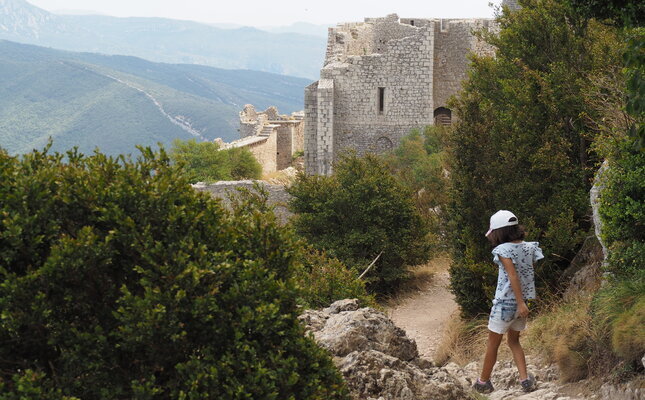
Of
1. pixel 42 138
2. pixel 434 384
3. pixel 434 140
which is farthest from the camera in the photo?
pixel 42 138

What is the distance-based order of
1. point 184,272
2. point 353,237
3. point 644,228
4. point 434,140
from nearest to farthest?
point 184,272 < point 644,228 < point 353,237 < point 434,140

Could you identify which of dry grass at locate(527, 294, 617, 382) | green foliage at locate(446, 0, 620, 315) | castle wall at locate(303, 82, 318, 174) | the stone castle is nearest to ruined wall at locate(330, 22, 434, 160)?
the stone castle

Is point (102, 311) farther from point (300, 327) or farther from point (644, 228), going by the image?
point (644, 228)

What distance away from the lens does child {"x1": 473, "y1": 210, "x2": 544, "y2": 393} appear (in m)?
7.81

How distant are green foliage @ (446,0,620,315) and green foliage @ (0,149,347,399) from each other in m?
7.56

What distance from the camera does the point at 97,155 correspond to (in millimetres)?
5891

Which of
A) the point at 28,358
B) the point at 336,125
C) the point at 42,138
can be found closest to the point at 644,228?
the point at 28,358

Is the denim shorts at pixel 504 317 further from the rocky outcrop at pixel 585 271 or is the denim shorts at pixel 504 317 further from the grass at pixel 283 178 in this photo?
the grass at pixel 283 178

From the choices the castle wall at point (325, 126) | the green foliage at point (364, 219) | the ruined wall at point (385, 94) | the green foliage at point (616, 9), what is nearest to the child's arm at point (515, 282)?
the green foliage at point (616, 9)

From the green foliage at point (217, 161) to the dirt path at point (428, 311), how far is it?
46.7 feet

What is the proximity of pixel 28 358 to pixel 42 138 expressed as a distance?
116 meters

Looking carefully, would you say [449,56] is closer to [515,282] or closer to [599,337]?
[599,337]

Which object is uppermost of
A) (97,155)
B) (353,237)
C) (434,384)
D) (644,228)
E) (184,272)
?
(97,155)

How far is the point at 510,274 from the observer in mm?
7750
